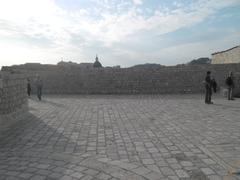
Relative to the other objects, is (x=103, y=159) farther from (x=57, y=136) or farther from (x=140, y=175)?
(x=57, y=136)

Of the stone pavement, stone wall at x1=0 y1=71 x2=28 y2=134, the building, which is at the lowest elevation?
the stone pavement

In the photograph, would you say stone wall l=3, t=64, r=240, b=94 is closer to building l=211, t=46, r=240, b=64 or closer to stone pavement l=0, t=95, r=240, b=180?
building l=211, t=46, r=240, b=64

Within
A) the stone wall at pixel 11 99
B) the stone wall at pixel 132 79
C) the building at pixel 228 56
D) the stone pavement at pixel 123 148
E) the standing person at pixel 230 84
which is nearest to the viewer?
the stone pavement at pixel 123 148

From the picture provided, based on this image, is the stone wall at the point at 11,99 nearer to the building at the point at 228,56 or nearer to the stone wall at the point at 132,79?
the stone wall at the point at 132,79

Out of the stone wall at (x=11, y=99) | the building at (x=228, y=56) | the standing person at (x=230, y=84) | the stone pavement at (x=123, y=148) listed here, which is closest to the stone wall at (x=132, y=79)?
the standing person at (x=230, y=84)

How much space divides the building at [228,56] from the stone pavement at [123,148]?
55.9ft

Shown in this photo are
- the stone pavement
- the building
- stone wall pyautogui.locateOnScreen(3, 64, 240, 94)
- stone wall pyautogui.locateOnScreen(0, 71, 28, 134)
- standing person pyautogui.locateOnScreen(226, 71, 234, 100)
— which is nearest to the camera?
the stone pavement

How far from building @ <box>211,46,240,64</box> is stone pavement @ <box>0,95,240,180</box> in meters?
17.0

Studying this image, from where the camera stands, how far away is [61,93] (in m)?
21.5

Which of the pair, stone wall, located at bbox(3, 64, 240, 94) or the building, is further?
the building

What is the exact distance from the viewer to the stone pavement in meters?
Result: 4.59

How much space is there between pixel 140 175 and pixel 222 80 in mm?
18164

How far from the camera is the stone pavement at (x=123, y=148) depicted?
15.1 feet

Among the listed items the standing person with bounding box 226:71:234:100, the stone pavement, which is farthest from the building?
the stone pavement
